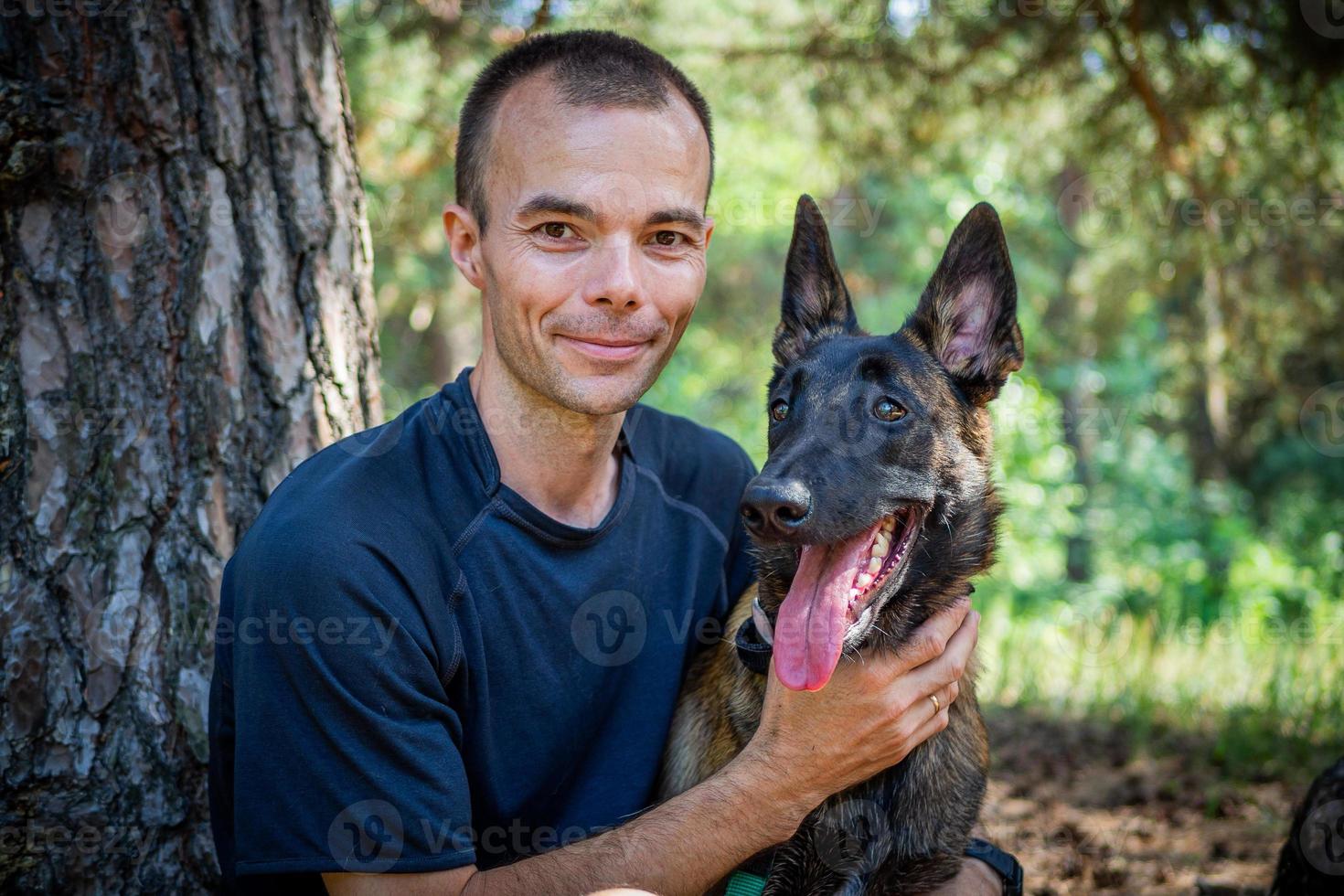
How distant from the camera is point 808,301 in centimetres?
317

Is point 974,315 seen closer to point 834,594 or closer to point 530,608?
point 834,594

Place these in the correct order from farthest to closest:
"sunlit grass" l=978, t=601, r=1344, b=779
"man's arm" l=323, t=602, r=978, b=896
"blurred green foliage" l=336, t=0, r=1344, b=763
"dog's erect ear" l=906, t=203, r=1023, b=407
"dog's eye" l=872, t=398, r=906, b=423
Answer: "blurred green foliage" l=336, t=0, r=1344, b=763 < "sunlit grass" l=978, t=601, r=1344, b=779 < "dog's erect ear" l=906, t=203, r=1023, b=407 < "dog's eye" l=872, t=398, r=906, b=423 < "man's arm" l=323, t=602, r=978, b=896

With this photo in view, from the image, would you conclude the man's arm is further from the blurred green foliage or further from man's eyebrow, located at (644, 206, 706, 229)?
man's eyebrow, located at (644, 206, 706, 229)

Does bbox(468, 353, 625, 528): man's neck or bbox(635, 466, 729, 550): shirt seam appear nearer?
bbox(468, 353, 625, 528): man's neck

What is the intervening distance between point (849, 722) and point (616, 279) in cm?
133

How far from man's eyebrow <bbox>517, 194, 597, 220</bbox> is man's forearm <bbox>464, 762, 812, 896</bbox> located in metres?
1.51

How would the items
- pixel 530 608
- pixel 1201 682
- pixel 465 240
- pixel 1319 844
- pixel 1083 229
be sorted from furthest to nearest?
pixel 1083 229 → pixel 1201 682 → pixel 465 240 → pixel 1319 844 → pixel 530 608

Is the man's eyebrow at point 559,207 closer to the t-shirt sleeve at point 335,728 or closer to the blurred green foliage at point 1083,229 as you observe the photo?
the t-shirt sleeve at point 335,728

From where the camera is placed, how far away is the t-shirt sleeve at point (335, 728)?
6.75ft

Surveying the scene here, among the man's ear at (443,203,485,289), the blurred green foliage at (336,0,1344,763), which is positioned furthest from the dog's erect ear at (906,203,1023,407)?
the man's ear at (443,203,485,289)

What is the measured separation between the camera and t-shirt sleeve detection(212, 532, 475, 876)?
6.75ft

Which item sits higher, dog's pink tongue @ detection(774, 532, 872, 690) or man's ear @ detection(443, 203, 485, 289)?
man's ear @ detection(443, 203, 485, 289)

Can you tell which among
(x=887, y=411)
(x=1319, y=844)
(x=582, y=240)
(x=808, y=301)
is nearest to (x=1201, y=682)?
(x=1319, y=844)

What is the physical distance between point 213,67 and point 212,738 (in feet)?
6.32
